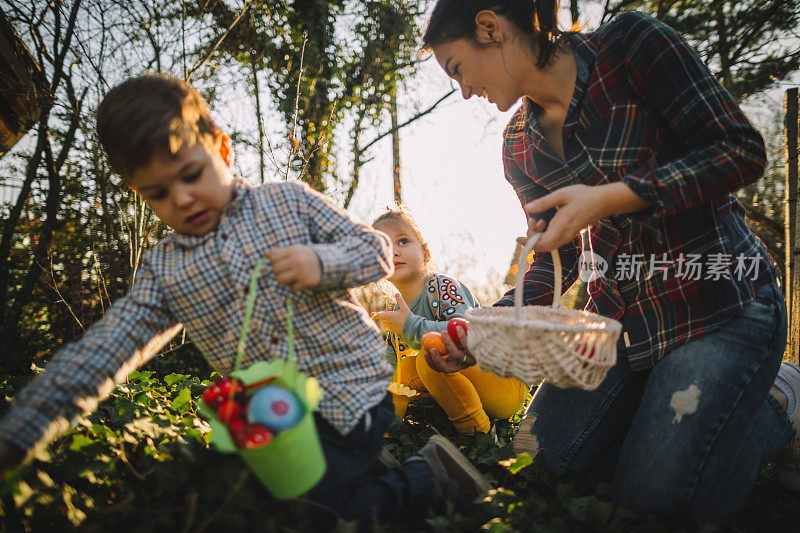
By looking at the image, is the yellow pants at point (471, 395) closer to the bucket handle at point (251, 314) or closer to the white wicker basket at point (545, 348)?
the white wicker basket at point (545, 348)

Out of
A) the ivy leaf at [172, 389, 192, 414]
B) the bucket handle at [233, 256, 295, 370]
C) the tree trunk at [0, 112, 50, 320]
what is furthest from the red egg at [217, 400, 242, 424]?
the tree trunk at [0, 112, 50, 320]

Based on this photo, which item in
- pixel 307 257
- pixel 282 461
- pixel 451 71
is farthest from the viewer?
pixel 451 71

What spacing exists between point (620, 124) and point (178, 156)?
4.69 feet

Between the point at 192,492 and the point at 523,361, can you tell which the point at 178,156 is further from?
the point at 523,361

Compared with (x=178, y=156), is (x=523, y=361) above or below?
below

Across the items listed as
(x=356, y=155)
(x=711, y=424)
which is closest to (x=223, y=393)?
(x=711, y=424)

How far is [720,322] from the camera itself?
1607mm

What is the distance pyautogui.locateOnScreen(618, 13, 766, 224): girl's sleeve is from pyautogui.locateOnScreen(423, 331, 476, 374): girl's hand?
0.83m

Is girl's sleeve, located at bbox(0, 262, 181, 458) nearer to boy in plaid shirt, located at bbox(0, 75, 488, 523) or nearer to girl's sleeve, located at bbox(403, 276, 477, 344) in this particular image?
boy in plaid shirt, located at bbox(0, 75, 488, 523)

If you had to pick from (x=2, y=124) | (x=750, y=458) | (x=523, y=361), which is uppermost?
(x=2, y=124)

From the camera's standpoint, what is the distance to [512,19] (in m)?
1.71

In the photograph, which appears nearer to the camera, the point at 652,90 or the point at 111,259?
the point at 652,90

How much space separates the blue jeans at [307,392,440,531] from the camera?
130cm

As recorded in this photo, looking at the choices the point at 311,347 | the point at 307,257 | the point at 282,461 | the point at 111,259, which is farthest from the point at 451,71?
the point at 111,259
